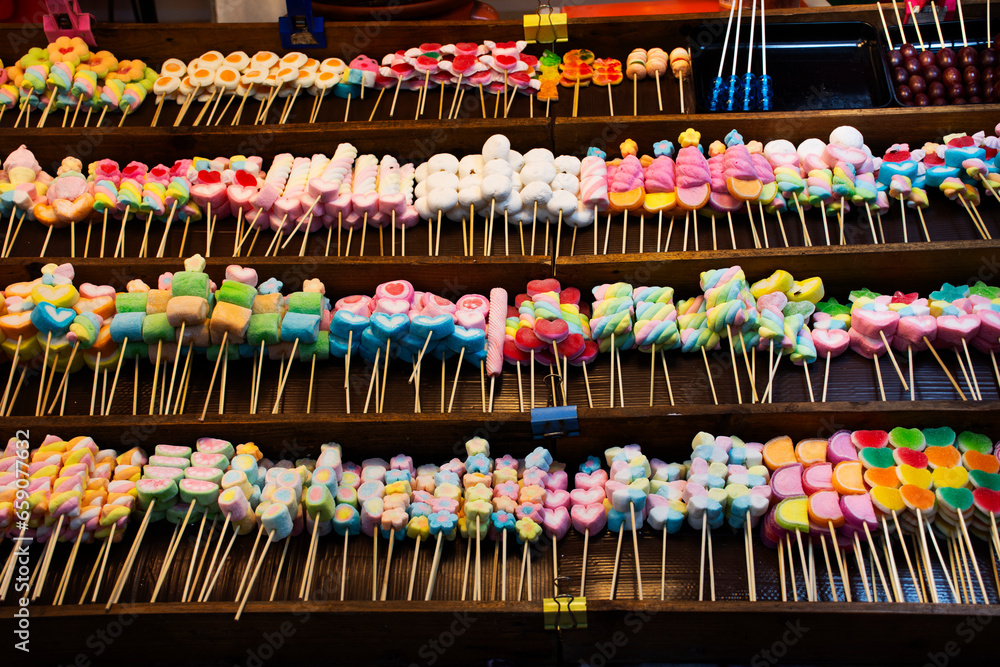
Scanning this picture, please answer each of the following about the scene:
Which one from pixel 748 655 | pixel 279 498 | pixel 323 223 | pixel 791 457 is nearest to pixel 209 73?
pixel 323 223

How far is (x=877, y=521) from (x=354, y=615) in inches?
59.0

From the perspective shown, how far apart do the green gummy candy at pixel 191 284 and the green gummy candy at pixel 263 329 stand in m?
0.18

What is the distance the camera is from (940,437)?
2.46 metres

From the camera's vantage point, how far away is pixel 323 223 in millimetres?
3156

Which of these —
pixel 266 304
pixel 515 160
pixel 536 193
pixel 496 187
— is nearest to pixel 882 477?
pixel 536 193

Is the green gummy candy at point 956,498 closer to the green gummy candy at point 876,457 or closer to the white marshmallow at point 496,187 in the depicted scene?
the green gummy candy at point 876,457

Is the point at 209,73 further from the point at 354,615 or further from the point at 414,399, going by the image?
the point at 354,615

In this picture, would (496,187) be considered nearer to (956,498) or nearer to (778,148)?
(778,148)

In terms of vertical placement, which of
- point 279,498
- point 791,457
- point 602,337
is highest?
point 602,337

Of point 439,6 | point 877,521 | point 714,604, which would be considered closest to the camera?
point 714,604

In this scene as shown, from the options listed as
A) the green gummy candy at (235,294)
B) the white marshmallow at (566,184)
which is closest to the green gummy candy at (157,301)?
the green gummy candy at (235,294)

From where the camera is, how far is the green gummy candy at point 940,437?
8.04 feet

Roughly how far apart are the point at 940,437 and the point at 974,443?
11 cm

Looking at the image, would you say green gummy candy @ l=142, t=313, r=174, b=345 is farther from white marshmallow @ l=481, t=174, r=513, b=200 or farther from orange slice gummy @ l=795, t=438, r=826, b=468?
orange slice gummy @ l=795, t=438, r=826, b=468
